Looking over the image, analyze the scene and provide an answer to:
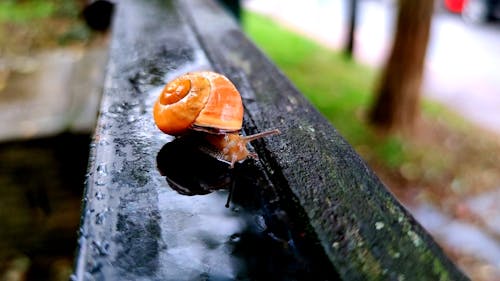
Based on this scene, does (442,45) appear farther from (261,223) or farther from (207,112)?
(261,223)

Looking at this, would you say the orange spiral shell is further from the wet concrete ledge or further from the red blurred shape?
the red blurred shape

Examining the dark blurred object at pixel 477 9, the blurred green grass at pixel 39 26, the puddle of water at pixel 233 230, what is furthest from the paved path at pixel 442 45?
the puddle of water at pixel 233 230

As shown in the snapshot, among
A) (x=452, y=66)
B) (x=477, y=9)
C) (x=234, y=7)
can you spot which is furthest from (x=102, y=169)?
(x=477, y=9)

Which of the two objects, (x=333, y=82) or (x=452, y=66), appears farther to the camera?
(x=452, y=66)

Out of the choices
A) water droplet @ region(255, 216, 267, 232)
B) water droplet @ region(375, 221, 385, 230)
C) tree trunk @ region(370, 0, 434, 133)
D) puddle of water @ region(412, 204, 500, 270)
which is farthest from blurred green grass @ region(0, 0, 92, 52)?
water droplet @ region(375, 221, 385, 230)

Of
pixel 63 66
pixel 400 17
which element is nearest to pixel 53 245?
pixel 63 66

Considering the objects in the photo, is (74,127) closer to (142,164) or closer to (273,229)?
(142,164)
